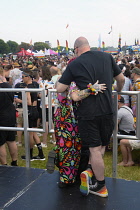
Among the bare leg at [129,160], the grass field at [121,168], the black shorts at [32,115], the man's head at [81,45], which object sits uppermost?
the man's head at [81,45]

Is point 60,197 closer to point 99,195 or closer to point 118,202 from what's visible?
point 99,195

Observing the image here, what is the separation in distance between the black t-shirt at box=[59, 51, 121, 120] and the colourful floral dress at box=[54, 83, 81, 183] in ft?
0.73

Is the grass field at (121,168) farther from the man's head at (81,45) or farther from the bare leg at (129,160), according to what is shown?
the man's head at (81,45)

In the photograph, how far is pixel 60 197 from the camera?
9.57ft

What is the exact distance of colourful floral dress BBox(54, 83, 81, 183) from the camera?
9.68 feet

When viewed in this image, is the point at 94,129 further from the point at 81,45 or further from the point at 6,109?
the point at 6,109

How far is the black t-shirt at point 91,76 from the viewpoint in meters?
2.63

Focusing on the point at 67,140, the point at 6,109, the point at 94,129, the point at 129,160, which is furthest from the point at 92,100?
the point at 129,160

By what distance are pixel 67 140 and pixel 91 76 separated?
2.71 feet

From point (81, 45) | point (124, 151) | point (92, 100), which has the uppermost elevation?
point (81, 45)

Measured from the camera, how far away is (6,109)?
424 cm

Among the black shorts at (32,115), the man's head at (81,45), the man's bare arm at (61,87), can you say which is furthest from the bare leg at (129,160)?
the man's head at (81,45)

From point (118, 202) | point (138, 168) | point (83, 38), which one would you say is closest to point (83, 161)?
point (118, 202)

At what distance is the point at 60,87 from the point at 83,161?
1022mm
